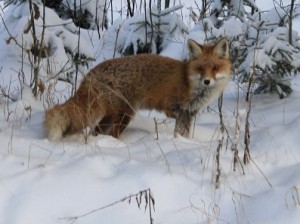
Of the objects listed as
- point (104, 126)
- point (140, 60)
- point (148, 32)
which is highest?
point (140, 60)

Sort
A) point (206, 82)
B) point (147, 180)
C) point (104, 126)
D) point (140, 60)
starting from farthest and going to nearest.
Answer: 1. point (140, 60)
2. point (104, 126)
3. point (206, 82)
4. point (147, 180)

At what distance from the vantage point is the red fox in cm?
541

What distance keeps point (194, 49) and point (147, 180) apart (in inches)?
91.8

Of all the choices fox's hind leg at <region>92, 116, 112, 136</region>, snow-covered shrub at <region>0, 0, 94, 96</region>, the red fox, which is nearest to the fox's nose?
the red fox

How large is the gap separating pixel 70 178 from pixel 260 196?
1.30 metres

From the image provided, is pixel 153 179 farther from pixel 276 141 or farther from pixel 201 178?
pixel 276 141

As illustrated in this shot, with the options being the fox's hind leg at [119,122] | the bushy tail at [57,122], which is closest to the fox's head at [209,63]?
the fox's hind leg at [119,122]

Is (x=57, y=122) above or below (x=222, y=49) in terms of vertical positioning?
below

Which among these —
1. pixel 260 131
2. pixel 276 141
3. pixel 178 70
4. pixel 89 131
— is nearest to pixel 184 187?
pixel 276 141

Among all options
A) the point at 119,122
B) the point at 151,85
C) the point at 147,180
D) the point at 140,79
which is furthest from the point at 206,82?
the point at 147,180

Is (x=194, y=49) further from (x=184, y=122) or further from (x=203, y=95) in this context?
(x=184, y=122)

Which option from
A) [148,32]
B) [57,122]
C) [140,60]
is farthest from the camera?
[148,32]

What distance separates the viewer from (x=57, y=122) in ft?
16.3

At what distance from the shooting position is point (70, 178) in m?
3.61
